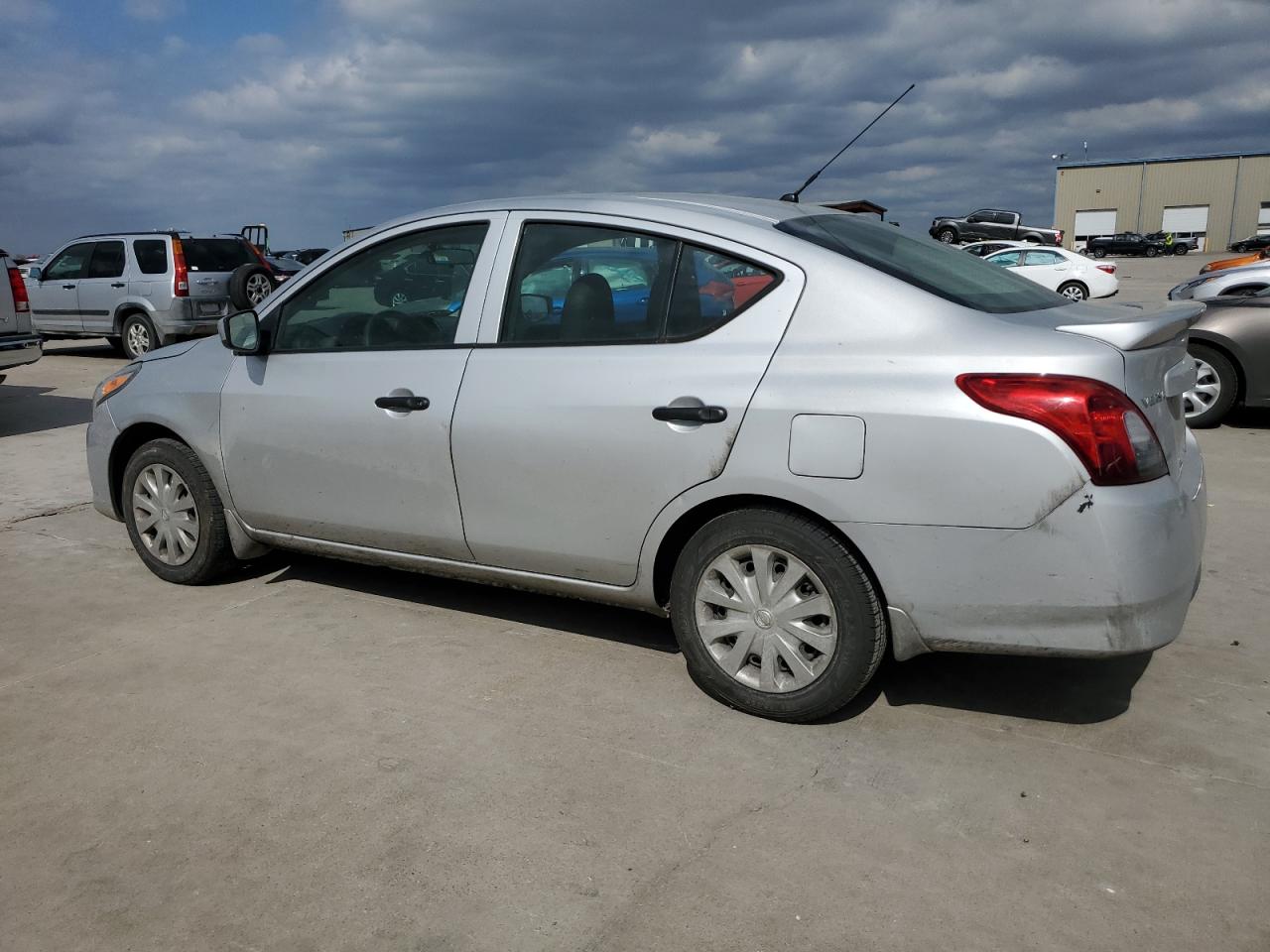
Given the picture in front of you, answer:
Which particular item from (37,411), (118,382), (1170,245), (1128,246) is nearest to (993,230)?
(1128,246)

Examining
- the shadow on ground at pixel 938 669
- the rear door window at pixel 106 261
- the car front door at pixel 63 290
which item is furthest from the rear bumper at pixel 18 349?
the shadow on ground at pixel 938 669

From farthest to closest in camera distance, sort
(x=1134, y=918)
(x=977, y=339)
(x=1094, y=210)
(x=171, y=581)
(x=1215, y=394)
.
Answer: (x=1094, y=210), (x=1215, y=394), (x=171, y=581), (x=977, y=339), (x=1134, y=918)

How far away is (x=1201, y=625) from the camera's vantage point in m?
4.36

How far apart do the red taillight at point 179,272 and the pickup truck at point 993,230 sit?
3737 cm

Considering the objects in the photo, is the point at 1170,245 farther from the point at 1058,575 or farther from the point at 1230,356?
the point at 1058,575

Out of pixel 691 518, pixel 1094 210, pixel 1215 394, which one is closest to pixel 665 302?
pixel 691 518

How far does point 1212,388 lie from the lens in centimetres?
897

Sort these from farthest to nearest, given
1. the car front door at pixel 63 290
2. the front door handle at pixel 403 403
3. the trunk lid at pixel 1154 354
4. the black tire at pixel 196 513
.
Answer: the car front door at pixel 63 290
the black tire at pixel 196 513
the front door handle at pixel 403 403
the trunk lid at pixel 1154 354

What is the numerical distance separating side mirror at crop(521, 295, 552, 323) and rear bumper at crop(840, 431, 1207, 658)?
1.38 metres

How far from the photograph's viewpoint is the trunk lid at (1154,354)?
305cm

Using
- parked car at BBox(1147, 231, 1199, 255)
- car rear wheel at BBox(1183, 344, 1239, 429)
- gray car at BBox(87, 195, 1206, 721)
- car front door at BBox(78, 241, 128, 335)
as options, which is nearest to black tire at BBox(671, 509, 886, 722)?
gray car at BBox(87, 195, 1206, 721)

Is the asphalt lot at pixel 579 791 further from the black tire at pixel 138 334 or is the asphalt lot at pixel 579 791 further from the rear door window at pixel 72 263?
the rear door window at pixel 72 263

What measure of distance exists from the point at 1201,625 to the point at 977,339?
2086 mm

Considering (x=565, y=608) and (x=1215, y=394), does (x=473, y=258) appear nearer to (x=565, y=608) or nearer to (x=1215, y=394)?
(x=565, y=608)
